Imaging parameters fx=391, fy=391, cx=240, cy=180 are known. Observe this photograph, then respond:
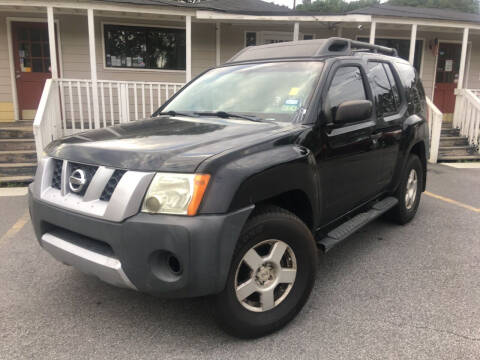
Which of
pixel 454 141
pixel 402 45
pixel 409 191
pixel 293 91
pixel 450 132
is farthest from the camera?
pixel 402 45

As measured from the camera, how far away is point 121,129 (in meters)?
2.94

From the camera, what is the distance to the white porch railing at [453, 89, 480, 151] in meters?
9.41

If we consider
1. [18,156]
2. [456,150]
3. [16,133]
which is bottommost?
[456,150]

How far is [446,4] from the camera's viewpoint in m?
38.9

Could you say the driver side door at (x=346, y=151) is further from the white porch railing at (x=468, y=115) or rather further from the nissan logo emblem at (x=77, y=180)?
the white porch railing at (x=468, y=115)

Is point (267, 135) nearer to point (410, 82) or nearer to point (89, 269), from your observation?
point (89, 269)

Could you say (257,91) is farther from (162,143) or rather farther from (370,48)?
(370,48)

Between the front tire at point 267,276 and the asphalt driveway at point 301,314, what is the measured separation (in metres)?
0.12

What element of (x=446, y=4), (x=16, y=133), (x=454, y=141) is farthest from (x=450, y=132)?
(x=446, y=4)

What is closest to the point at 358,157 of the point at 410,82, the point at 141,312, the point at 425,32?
the point at 410,82

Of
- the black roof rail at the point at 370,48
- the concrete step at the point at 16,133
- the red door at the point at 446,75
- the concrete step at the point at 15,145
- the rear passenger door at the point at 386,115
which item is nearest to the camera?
the rear passenger door at the point at 386,115

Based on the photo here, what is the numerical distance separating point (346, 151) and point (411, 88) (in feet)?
6.44

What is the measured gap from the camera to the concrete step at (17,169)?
6786 millimetres

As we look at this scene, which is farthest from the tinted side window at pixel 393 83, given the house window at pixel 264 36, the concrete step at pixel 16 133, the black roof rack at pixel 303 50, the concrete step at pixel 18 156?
the house window at pixel 264 36
